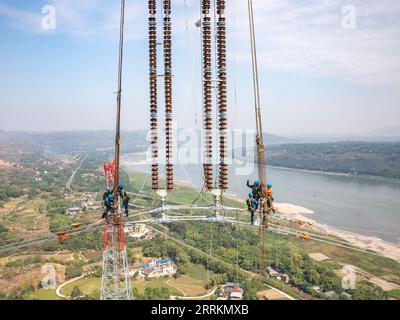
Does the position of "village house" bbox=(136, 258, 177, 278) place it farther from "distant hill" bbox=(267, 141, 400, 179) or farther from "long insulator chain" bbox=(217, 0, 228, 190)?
"distant hill" bbox=(267, 141, 400, 179)

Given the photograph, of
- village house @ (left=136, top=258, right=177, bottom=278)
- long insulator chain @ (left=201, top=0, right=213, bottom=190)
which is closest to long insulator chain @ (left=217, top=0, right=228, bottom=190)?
long insulator chain @ (left=201, top=0, right=213, bottom=190)

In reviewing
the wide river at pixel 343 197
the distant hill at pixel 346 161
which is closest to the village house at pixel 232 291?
the wide river at pixel 343 197

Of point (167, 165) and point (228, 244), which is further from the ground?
point (167, 165)

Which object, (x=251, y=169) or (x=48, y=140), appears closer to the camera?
(x=251, y=169)

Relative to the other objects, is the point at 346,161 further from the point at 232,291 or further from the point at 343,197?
the point at 232,291

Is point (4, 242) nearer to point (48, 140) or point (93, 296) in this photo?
point (93, 296)

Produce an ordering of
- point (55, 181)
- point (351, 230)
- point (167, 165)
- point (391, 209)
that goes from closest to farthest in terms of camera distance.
Result: 1. point (167, 165)
2. point (351, 230)
3. point (391, 209)
4. point (55, 181)
